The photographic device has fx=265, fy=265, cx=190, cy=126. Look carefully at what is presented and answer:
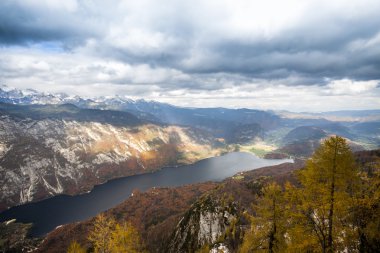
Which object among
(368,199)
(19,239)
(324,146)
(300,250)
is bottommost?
(19,239)

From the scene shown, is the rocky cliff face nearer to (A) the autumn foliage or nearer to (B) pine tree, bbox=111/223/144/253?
(B) pine tree, bbox=111/223/144/253

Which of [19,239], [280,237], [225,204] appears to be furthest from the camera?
[19,239]

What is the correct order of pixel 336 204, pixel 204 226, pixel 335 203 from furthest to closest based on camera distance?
pixel 204 226 → pixel 335 203 → pixel 336 204

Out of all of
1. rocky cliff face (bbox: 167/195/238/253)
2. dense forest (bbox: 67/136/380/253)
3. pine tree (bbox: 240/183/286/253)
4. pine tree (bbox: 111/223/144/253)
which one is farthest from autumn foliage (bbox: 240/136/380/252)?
rocky cliff face (bbox: 167/195/238/253)

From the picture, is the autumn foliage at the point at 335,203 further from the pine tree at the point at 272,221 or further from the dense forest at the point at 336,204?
the pine tree at the point at 272,221

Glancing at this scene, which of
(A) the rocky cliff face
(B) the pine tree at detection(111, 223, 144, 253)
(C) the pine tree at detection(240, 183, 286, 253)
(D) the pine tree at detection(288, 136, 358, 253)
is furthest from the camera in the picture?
(A) the rocky cliff face

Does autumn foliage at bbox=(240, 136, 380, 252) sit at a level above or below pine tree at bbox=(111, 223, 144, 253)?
above

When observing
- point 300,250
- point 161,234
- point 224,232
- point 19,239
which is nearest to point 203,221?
point 224,232

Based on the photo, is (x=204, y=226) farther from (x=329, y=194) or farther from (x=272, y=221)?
(x=329, y=194)

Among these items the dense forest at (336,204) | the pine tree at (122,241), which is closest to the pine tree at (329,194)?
the dense forest at (336,204)

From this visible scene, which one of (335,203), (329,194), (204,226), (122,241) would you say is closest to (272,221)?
(329,194)

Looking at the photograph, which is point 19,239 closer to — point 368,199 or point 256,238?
point 256,238
